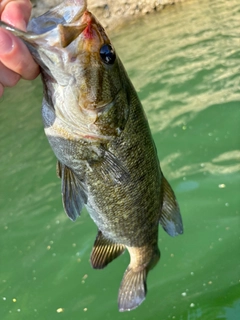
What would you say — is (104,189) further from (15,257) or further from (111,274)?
(15,257)

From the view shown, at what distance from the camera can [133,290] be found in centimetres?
227

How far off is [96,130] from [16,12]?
0.51 m

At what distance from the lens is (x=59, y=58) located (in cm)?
147

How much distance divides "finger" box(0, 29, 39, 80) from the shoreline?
11757 mm

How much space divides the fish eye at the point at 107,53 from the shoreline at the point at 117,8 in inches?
460

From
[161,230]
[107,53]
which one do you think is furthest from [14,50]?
[161,230]

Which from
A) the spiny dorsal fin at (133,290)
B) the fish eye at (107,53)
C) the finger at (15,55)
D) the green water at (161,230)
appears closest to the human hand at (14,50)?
the finger at (15,55)

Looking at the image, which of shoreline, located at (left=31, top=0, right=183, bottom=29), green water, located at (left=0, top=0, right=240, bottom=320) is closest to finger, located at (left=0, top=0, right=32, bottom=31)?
green water, located at (left=0, top=0, right=240, bottom=320)

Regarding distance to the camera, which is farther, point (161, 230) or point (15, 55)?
point (161, 230)

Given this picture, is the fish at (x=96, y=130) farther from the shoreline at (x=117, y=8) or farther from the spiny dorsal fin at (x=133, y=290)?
the shoreline at (x=117, y=8)

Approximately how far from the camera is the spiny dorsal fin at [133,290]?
224 centimetres

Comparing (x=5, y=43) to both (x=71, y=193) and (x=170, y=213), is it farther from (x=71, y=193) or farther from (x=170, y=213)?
(x=170, y=213)

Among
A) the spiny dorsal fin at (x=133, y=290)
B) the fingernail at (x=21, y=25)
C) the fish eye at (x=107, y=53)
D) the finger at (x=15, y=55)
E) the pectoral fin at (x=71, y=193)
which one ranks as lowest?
the spiny dorsal fin at (x=133, y=290)

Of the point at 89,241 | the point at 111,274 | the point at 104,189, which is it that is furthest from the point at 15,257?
the point at 104,189
